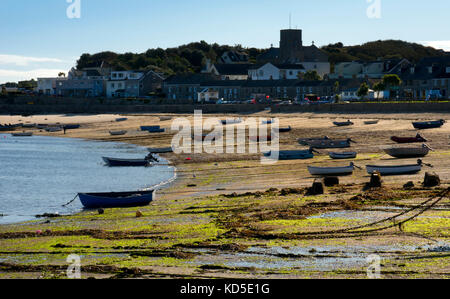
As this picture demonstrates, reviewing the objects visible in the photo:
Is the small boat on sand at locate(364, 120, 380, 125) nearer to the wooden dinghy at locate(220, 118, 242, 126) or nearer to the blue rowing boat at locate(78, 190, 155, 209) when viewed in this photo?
the wooden dinghy at locate(220, 118, 242, 126)

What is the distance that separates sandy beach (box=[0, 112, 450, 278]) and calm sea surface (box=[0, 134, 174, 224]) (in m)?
4.03

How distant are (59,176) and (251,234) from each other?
29766mm

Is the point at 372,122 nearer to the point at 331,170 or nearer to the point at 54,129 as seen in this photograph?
the point at 331,170

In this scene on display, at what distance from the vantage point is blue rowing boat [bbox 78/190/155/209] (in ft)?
107

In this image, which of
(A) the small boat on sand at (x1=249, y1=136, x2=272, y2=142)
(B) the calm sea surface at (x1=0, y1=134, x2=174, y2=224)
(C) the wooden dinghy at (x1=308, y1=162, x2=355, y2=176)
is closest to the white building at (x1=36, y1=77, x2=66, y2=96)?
(B) the calm sea surface at (x1=0, y1=134, x2=174, y2=224)

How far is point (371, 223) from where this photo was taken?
24250 millimetres

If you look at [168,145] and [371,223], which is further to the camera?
[168,145]

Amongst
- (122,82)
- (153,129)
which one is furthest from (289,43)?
(153,129)

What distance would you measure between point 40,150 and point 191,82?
62704 millimetres

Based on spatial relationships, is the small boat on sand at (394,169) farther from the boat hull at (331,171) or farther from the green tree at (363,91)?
the green tree at (363,91)
